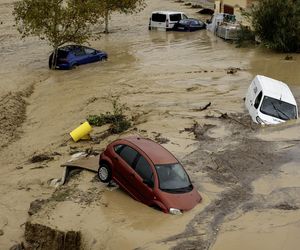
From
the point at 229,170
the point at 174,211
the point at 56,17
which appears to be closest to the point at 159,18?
the point at 56,17

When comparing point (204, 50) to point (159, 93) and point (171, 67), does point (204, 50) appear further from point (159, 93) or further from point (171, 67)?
point (159, 93)

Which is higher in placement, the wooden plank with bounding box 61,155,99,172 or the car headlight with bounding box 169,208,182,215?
the car headlight with bounding box 169,208,182,215

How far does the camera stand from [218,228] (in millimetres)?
11484

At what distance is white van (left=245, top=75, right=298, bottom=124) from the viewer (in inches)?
735

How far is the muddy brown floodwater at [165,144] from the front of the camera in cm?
1147

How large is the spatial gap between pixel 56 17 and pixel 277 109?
45.8ft

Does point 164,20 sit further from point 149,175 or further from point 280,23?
point 149,175

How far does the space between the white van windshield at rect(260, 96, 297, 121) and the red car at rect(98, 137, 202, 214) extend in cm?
680

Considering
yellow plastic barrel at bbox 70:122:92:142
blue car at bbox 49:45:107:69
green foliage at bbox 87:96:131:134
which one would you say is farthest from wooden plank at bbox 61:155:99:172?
blue car at bbox 49:45:107:69

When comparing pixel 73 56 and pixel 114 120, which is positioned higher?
pixel 73 56

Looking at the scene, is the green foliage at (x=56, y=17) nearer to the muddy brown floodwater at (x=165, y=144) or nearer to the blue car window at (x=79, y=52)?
the blue car window at (x=79, y=52)

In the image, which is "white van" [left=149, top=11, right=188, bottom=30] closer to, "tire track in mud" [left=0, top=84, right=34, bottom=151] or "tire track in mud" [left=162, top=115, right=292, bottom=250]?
"tire track in mud" [left=0, top=84, right=34, bottom=151]

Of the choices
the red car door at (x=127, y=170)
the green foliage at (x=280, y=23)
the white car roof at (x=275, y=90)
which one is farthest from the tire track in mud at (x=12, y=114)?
the green foliage at (x=280, y=23)

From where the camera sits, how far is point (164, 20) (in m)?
40.7
